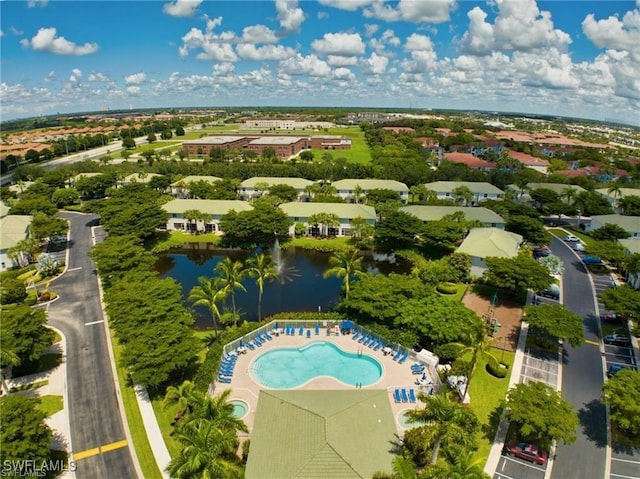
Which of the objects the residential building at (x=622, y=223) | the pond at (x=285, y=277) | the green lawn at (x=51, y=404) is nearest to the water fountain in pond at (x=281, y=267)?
the pond at (x=285, y=277)

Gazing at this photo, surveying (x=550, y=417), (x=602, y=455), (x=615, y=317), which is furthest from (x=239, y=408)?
(x=615, y=317)

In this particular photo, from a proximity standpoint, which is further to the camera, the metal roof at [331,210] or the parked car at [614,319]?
the metal roof at [331,210]

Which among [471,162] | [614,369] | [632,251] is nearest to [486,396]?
[614,369]

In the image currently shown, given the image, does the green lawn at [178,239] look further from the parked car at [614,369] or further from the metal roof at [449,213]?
the parked car at [614,369]

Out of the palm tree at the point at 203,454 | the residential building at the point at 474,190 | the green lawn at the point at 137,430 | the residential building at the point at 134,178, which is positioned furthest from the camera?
the residential building at the point at 134,178

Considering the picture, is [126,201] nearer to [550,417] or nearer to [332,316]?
[332,316]

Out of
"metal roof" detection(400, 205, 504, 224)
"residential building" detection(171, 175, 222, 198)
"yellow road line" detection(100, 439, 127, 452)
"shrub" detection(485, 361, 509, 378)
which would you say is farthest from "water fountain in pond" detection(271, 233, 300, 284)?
"residential building" detection(171, 175, 222, 198)

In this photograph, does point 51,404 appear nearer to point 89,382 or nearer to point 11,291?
point 89,382
